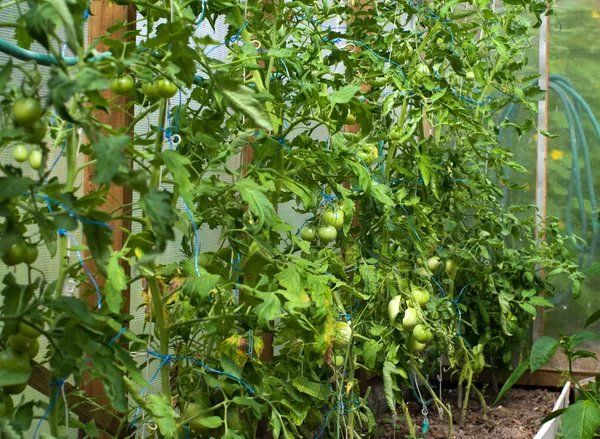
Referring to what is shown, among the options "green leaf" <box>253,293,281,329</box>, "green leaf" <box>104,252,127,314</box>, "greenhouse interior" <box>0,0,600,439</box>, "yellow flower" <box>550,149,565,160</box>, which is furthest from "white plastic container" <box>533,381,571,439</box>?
"green leaf" <box>104,252,127,314</box>

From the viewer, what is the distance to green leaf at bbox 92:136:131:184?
86 cm

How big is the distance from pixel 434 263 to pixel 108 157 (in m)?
2.31

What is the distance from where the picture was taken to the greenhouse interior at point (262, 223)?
990 millimetres

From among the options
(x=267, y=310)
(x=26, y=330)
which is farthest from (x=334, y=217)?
(x=26, y=330)

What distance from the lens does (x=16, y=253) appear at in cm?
96

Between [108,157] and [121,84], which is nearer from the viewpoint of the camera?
[108,157]

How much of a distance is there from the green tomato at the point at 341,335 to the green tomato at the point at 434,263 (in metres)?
1.12

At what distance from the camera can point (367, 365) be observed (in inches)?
88.4

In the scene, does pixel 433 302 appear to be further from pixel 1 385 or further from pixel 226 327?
pixel 1 385

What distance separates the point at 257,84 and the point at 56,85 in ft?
2.73

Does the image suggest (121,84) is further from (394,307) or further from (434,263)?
(434,263)

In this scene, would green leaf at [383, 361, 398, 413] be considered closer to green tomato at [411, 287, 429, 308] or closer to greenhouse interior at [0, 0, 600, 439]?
greenhouse interior at [0, 0, 600, 439]

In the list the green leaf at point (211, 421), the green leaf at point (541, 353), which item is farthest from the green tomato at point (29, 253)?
the green leaf at point (541, 353)

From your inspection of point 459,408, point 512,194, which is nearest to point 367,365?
point 459,408
